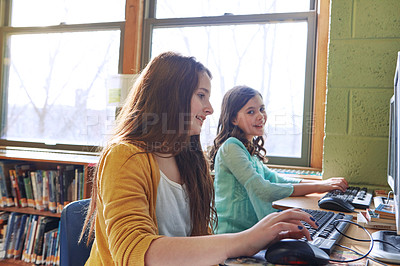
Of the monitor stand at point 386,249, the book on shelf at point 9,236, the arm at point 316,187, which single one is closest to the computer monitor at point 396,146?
the monitor stand at point 386,249

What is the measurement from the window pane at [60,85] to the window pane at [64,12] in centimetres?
11

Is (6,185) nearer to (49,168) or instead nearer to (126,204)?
(49,168)

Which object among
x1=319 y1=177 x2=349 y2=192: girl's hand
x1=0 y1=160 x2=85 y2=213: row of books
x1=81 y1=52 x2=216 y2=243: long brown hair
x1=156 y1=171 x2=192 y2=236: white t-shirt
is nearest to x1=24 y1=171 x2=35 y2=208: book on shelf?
x1=0 y1=160 x2=85 y2=213: row of books

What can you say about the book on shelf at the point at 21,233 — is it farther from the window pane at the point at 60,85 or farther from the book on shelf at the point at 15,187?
the window pane at the point at 60,85

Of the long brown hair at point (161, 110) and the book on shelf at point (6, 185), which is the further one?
the book on shelf at point (6, 185)

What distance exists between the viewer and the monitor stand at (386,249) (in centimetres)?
77

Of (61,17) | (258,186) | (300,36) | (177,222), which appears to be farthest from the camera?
(61,17)

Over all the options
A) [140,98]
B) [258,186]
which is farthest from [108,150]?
[258,186]

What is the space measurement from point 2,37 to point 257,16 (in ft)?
7.06

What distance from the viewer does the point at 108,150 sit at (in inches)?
34.1

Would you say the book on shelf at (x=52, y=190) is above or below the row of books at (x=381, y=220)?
below

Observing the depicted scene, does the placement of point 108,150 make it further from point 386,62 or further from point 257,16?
point 257,16

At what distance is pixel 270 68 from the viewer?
240 centimetres

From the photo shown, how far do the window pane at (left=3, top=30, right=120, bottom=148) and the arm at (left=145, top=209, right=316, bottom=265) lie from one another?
2.11 metres
